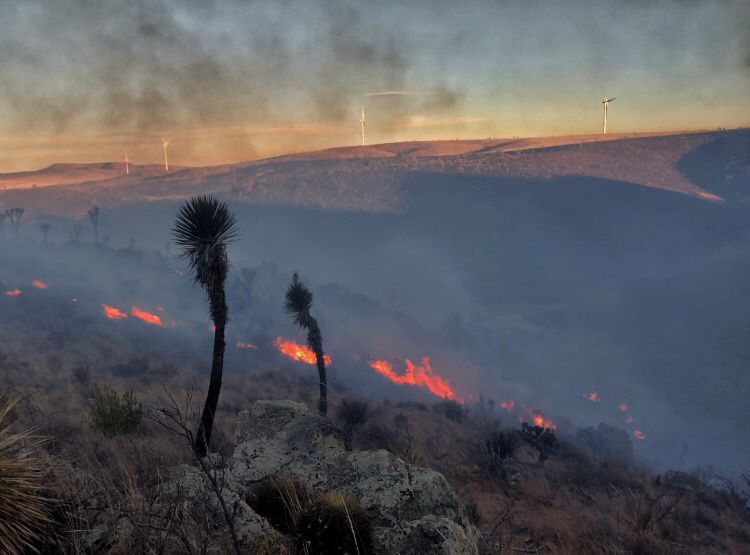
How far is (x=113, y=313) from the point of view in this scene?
190ft

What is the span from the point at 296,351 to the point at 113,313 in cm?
2414

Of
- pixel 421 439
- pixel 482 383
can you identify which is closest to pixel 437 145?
pixel 482 383

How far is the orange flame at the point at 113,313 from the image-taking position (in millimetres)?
56525

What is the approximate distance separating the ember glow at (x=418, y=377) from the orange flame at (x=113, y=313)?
3306 cm

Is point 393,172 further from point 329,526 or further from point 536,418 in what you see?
point 329,526

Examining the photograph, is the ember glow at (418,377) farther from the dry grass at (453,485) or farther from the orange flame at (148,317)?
the dry grass at (453,485)

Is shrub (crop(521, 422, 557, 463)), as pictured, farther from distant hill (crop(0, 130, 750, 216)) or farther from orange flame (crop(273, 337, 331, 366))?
distant hill (crop(0, 130, 750, 216))

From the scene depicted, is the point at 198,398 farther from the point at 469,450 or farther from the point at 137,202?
the point at 137,202

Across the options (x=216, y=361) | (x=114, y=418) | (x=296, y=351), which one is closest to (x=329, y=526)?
(x=216, y=361)

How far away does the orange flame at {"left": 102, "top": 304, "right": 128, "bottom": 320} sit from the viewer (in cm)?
5653

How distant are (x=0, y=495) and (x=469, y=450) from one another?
22.0m

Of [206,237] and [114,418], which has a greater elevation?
[206,237]

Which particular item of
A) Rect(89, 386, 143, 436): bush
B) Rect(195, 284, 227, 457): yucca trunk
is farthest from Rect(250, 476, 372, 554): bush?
Rect(89, 386, 143, 436): bush

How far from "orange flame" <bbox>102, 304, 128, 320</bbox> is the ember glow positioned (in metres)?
33.1
